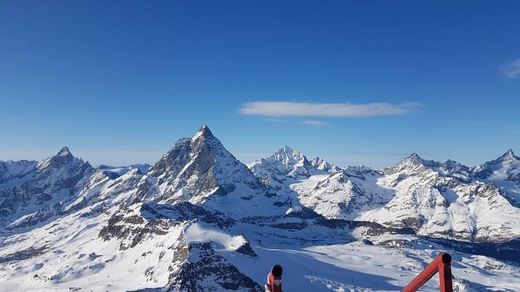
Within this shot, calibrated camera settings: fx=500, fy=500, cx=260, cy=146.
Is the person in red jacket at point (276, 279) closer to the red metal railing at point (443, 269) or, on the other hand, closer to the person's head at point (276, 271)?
the person's head at point (276, 271)

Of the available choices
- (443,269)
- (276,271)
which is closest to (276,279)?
(276,271)

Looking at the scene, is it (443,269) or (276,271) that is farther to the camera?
(276,271)

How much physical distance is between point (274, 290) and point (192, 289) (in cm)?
19173

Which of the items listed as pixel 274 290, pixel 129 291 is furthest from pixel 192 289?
pixel 274 290

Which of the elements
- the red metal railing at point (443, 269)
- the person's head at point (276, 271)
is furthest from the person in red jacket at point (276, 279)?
the red metal railing at point (443, 269)

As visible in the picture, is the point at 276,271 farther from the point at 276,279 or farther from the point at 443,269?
the point at 443,269

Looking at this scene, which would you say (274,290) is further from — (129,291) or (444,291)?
(129,291)

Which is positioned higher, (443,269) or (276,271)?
(443,269)

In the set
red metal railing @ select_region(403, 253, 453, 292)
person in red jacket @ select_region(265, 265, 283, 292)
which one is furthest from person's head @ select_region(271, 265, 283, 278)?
red metal railing @ select_region(403, 253, 453, 292)

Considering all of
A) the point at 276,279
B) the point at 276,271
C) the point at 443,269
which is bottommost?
the point at 276,279

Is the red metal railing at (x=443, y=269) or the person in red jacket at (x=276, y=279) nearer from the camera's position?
the red metal railing at (x=443, y=269)

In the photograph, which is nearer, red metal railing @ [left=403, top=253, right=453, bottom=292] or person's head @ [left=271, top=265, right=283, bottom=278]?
red metal railing @ [left=403, top=253, right=453, bottom=292]

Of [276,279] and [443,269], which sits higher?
[443,269]

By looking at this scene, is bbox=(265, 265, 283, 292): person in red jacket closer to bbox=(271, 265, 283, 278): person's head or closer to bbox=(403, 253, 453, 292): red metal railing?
bbox=(271, 265, 283, 278): person's head
